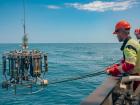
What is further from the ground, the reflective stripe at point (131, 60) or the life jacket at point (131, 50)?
the life jacket at point (131, 50)

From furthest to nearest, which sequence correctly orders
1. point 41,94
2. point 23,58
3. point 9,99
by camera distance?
point 41,94 < point 9,99 < point 23,58

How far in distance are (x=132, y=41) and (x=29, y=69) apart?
32.6 feet

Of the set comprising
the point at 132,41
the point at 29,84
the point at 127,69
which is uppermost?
the point at 132,41

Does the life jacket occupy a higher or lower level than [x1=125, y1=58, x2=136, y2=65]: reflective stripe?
higher

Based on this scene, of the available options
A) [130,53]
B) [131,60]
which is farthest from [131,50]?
[131,60]

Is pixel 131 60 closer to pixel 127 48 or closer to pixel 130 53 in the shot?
pixel 130 53

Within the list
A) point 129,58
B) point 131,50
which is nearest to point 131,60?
point 129,58

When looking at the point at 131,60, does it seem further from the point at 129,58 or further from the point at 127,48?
the point at 127,48

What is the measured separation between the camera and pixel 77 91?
2677 cm

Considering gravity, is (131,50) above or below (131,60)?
above

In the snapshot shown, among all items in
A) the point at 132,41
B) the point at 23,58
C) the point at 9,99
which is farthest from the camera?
the point at 9,99

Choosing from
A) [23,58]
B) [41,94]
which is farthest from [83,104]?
[41,94]

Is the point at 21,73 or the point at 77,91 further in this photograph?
the point at 77,91

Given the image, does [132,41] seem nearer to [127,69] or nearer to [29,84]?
[127,69]
